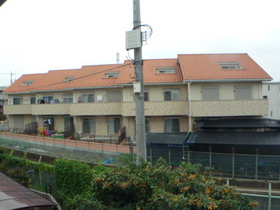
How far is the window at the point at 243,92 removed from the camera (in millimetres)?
17094

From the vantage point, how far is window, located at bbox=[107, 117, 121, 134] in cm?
2050

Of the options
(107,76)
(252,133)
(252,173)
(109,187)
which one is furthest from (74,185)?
(107,76)

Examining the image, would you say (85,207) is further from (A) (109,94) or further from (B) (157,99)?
(A) (109,94)

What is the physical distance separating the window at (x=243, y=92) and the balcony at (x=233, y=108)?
3.11ft

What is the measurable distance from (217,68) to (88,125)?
12.0 metres

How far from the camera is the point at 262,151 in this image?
11.8m

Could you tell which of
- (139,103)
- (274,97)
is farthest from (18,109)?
(274,97)

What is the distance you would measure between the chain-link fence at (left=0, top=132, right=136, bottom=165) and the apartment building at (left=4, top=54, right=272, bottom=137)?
15.0 ft

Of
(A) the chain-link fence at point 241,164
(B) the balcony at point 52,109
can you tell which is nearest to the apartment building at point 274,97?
(A) the chain-link fence at point 241,164

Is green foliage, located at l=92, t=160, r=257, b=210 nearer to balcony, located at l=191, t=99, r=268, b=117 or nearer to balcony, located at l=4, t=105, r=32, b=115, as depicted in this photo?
balcony, located at l=191, t=99, r=268, b=117

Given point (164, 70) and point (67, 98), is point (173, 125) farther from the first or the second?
point (67, 98)

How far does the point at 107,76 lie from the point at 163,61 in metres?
5.37

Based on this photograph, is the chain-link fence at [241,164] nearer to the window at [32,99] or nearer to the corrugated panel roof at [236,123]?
the corrugated panel roof at [236,123]

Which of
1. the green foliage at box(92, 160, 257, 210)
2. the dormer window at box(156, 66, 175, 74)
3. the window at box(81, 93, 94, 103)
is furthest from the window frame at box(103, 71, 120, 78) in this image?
the green foliage at box(92, 160, 257, 210)
